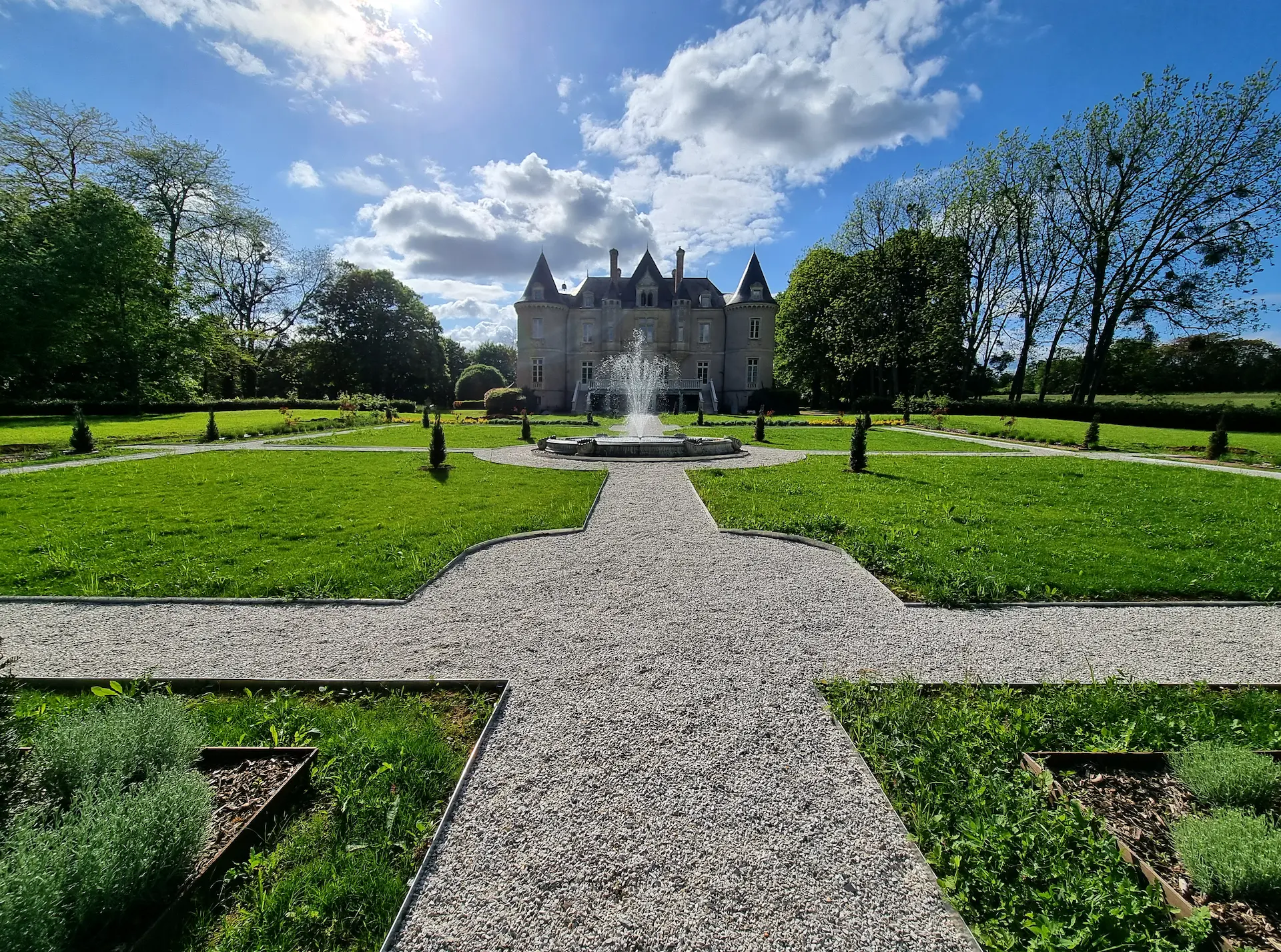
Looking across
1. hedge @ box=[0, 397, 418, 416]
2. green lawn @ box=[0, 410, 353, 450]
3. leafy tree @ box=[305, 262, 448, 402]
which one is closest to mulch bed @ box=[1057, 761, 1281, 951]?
green lawn @ box=[0, 410, 353, 450]

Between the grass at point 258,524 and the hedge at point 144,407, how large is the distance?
54.1 feet

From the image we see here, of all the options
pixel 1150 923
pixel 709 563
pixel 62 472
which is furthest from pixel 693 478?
pixel 62 472

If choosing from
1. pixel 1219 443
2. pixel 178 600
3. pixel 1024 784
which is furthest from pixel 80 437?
pixel 1219 443

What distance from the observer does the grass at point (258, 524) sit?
577 cm

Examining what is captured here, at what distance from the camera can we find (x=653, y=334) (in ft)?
145

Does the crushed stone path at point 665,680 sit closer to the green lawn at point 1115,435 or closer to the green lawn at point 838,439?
the green lawn at point 838,439

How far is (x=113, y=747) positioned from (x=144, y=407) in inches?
1403

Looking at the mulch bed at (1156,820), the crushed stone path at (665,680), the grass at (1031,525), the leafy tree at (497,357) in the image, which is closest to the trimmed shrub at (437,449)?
the grass at (1031,525)

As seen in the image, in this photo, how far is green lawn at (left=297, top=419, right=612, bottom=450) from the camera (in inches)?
811

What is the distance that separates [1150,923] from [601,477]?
11.0 m

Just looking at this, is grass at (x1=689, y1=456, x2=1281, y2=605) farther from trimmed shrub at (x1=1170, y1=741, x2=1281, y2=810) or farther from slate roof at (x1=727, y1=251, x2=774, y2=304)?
slate roof at (x1=727, y1=251, x2=774, y2=304)

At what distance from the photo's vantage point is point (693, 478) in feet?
40.9

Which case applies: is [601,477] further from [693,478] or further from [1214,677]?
[1214,677]

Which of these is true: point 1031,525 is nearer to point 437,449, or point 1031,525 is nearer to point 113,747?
point 113,747
